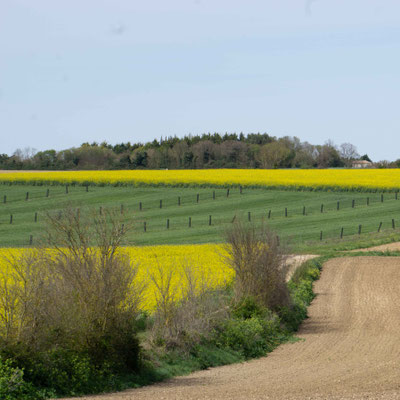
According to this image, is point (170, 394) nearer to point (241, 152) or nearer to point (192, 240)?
point (192, 240)

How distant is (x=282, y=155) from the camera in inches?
4870

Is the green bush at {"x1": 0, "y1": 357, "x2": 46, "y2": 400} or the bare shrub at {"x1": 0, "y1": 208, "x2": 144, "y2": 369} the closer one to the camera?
the green bush at {"x1": 0, "y1": 357, "x2": 46, "y2": 400}

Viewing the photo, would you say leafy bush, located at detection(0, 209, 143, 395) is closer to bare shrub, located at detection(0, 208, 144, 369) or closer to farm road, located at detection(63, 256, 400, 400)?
bare shrub, located at detection(0, 208, 144, 369)

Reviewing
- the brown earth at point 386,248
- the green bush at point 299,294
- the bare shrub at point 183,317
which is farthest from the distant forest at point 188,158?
the bare shrub at point 183,317

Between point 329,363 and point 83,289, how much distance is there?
644cm

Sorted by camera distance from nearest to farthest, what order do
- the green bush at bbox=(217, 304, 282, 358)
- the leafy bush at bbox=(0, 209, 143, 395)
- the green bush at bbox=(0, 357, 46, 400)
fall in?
1. the green bush at bbox=(0, 357, 46, 400)
2. the leafy bush at bbox=(0, 209, 143, 395)
3. the green bush at bbox=(217, 304, 282, 358)

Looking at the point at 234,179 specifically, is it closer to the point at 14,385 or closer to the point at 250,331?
the point at 250,331

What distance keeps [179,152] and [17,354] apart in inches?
4432

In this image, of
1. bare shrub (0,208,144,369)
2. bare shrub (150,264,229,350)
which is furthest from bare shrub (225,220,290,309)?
bare shrub (0,208,144,369)

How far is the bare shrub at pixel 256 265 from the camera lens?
24.3 m

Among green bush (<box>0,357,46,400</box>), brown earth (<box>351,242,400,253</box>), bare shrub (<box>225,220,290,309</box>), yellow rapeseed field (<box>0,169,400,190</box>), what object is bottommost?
brown earth (<box>351,242,400,253</box>)

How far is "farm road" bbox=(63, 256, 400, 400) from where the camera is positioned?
47.3 ft

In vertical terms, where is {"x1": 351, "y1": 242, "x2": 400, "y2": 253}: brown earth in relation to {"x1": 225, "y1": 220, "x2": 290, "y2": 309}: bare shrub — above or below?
below

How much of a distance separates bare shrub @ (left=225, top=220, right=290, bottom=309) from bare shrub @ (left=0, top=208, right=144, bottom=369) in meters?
7.55
